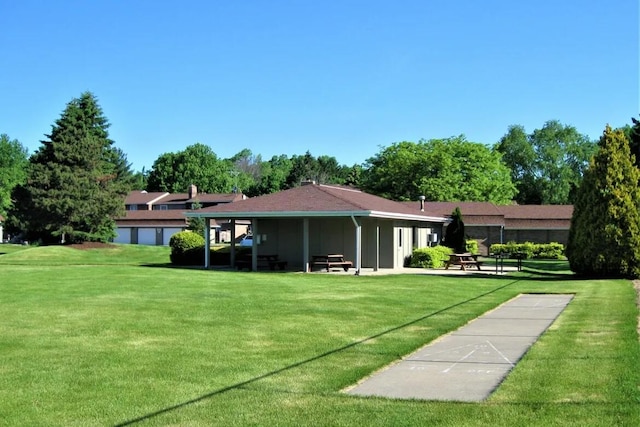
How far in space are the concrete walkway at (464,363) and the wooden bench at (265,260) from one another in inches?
667

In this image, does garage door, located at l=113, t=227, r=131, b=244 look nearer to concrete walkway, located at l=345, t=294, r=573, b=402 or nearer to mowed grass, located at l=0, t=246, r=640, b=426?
mowed grass, located at l=0, t=246, r=640, b=426

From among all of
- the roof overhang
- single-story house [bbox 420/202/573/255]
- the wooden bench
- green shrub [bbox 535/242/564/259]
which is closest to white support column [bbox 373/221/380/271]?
the roof overhang

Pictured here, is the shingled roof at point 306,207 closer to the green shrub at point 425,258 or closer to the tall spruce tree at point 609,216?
the green shrub at point 425,258

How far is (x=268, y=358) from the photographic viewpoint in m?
8.64

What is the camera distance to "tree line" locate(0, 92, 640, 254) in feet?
161

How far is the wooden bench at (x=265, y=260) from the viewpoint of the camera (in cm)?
2928

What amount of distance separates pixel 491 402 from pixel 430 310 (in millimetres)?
7665

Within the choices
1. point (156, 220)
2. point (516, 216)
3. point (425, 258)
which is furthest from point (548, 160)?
point (425, 258)

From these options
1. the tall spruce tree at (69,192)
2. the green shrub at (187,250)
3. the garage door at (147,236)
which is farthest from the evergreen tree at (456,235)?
the garage door at (147,236)

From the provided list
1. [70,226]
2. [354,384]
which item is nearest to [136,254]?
[70,226]

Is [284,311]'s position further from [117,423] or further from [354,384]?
[117,423]

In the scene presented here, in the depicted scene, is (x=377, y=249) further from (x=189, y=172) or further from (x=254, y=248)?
(x=189, y=172)

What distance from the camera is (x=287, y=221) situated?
101ft

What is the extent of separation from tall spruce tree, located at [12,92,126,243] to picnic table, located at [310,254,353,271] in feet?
84.9
